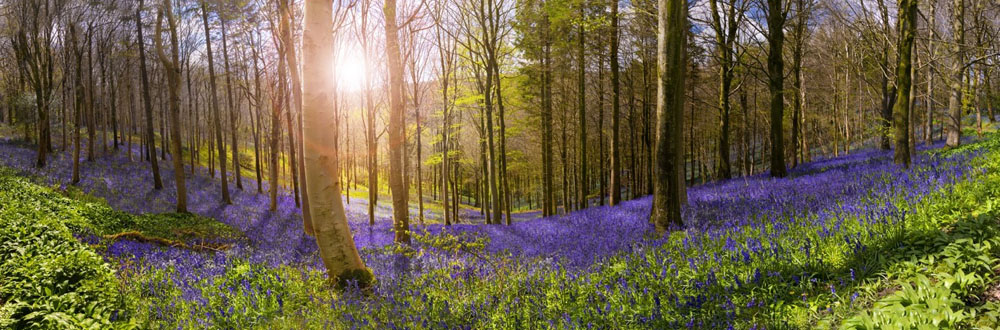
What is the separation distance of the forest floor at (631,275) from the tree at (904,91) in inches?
81.9

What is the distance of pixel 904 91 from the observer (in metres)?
9.80

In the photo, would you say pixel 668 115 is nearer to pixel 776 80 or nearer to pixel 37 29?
pixel 776 80

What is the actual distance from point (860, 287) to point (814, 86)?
3844 centimetres

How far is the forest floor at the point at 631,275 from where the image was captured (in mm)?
3043

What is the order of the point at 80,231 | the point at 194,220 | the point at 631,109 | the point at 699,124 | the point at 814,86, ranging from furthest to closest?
the point at 814,86, the point at 699,124, the point at 631,109, the point at 194,220, the point at 80,231

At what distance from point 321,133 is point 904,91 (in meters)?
13.1

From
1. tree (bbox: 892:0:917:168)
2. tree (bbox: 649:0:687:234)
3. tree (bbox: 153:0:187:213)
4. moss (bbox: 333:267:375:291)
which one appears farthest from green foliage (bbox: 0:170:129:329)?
tree (bbox: 892:0:917:168)

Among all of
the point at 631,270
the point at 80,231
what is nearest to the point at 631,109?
the point at 631,270

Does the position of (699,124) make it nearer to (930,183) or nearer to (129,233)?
(930,183)

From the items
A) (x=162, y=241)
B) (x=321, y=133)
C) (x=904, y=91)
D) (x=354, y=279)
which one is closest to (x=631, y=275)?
Answer: (x=354, y=279)

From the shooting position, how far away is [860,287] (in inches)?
120

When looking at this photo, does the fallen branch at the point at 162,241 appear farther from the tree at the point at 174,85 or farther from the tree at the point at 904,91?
the tree at the point at 904,91

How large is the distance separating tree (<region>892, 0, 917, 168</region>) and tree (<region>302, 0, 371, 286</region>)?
12236 mm

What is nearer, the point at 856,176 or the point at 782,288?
the point at 782,288
